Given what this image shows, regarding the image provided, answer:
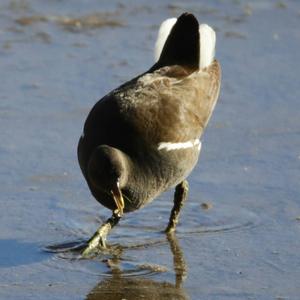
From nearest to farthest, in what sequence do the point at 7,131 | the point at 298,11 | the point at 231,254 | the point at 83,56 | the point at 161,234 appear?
the point at 231,254 < the point at 161,234 < the point at 7,131 < the point at 83,56 < the point at 298,11

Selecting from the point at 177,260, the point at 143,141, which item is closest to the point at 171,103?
the point at 143,141

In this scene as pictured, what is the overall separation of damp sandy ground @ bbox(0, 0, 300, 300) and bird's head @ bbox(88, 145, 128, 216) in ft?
1.31

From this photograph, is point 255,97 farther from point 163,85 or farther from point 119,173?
point 119,173

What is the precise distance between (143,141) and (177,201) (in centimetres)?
60

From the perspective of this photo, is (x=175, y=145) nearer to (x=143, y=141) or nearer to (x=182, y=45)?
(x=143, y=141)

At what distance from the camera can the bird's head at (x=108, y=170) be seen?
5594 millimetres

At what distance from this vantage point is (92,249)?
19.0 feet

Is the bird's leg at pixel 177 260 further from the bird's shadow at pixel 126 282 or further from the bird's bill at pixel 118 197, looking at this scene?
the bird's bill at pixel 118 197

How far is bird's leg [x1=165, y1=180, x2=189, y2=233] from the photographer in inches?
244

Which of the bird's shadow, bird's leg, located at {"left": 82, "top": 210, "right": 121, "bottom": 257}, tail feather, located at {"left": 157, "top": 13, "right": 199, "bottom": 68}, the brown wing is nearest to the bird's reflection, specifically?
the bird's shadow

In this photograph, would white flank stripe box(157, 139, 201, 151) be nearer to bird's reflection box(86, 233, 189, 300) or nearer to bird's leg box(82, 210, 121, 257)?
bird's leg box(82, 210, 121, 257)

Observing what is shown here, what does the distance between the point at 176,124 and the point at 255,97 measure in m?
2.07

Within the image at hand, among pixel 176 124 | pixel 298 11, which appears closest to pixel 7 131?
pixel 176 124

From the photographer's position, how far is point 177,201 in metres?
6.33
